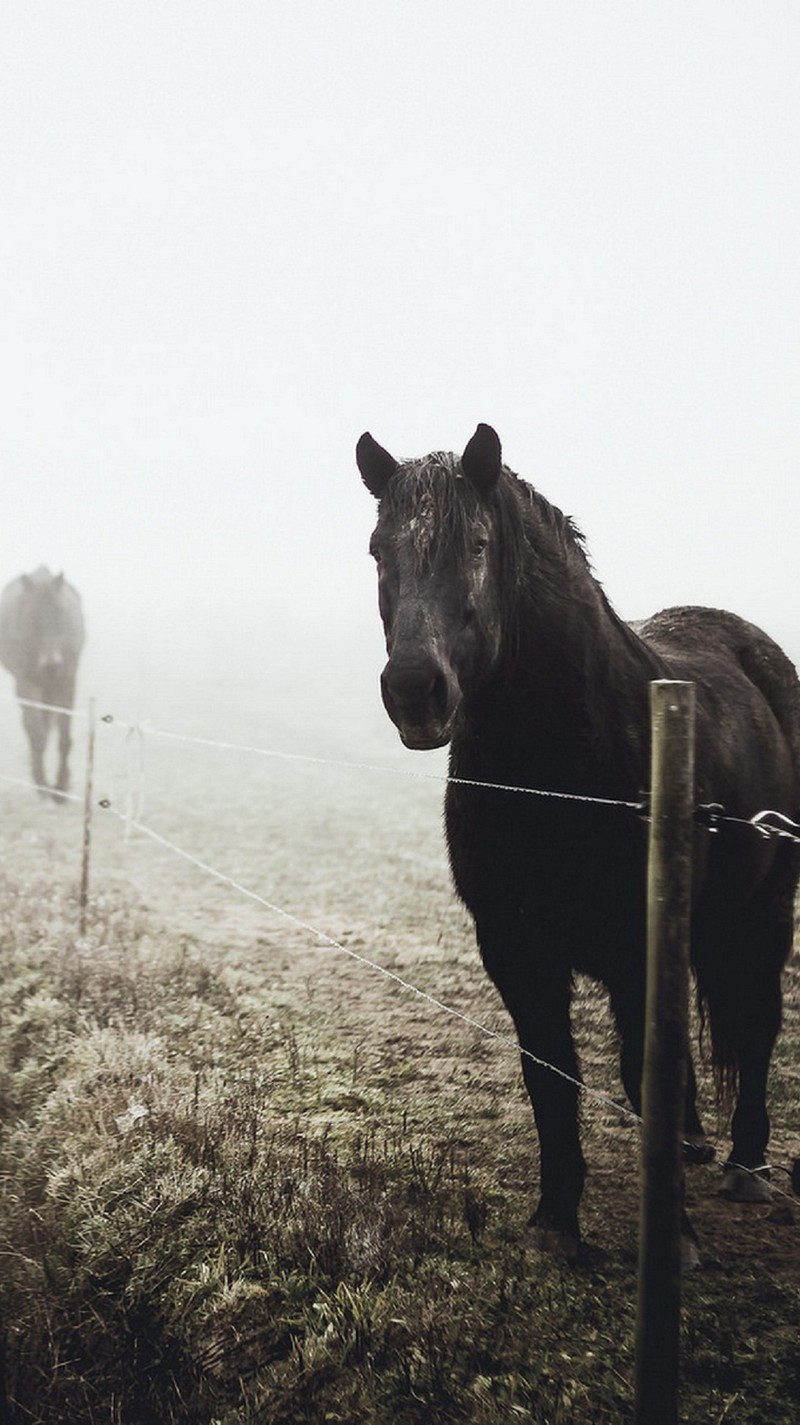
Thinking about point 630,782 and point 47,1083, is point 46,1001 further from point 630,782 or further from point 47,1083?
point 630,782

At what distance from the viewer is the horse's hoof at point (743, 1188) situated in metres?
3.42

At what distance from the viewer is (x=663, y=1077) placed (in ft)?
6.44

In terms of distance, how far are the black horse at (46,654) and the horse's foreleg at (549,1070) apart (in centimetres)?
1214

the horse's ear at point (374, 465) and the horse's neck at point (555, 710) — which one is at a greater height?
the horse's ear at point (374, 465)

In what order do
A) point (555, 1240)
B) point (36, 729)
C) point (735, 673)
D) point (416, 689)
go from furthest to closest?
point (36, 729) < point (735, 673) < point (555, 1240) < point (416, 689)

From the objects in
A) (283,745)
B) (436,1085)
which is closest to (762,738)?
(436,1085)

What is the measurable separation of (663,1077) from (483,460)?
1.88m

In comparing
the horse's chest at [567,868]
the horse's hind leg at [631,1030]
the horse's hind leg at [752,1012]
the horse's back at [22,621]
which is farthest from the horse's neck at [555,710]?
the horse's back at [22,621]

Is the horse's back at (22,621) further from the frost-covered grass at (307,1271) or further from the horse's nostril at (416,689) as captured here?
the horse's nostril at (416,689)

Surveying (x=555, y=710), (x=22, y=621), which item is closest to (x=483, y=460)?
(x=555, y=710)

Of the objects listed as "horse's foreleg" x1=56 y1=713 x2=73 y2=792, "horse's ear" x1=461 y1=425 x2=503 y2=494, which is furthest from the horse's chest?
"horse's foreleg" x1=56 y1=713 x2=73 y2=792

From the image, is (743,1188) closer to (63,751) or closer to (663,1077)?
(663,1077)

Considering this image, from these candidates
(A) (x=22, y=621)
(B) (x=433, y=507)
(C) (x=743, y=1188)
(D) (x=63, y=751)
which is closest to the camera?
(B) (x=433, y=507)

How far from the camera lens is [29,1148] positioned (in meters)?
4.04
